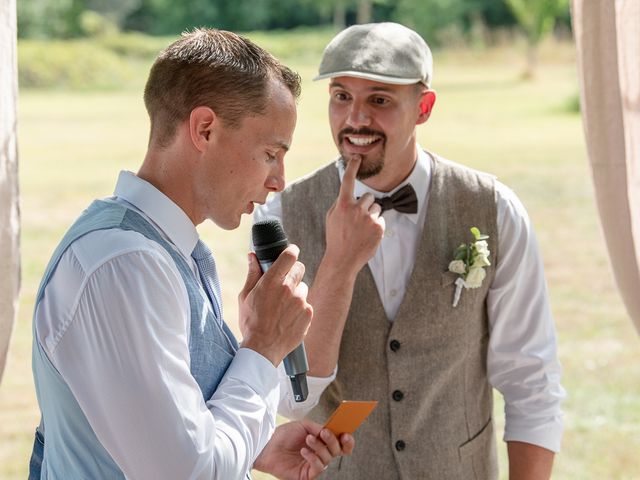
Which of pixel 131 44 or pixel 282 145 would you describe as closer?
pixel 282 145

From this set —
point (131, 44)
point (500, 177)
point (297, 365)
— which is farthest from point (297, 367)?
point (131, 44)

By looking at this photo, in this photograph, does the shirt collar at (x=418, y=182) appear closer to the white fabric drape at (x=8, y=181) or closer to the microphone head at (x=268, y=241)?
the microphone head at (x=268, y=241)

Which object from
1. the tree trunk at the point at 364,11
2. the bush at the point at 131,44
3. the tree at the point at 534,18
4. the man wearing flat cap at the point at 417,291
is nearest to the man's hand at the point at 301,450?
the man wearing flat cap at the point at 417,291

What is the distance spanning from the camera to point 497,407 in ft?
17.8

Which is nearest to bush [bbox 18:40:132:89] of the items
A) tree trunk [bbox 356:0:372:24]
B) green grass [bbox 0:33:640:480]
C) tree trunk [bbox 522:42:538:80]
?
green grass [bbox 0:33:640:480]

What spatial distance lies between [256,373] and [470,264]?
2.72 ft

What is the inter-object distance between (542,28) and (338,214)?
34.3ft

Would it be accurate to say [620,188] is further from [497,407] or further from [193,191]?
[497,407]

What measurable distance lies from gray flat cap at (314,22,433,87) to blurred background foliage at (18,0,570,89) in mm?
8202

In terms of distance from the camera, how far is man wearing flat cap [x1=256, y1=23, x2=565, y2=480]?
81.3 inches

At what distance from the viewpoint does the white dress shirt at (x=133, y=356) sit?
117 centimetres

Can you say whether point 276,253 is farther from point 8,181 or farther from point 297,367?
point 8,181

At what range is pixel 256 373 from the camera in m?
1.32

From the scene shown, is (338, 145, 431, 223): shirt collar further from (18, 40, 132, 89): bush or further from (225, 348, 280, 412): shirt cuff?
(18, 40, 132, 89): bush
